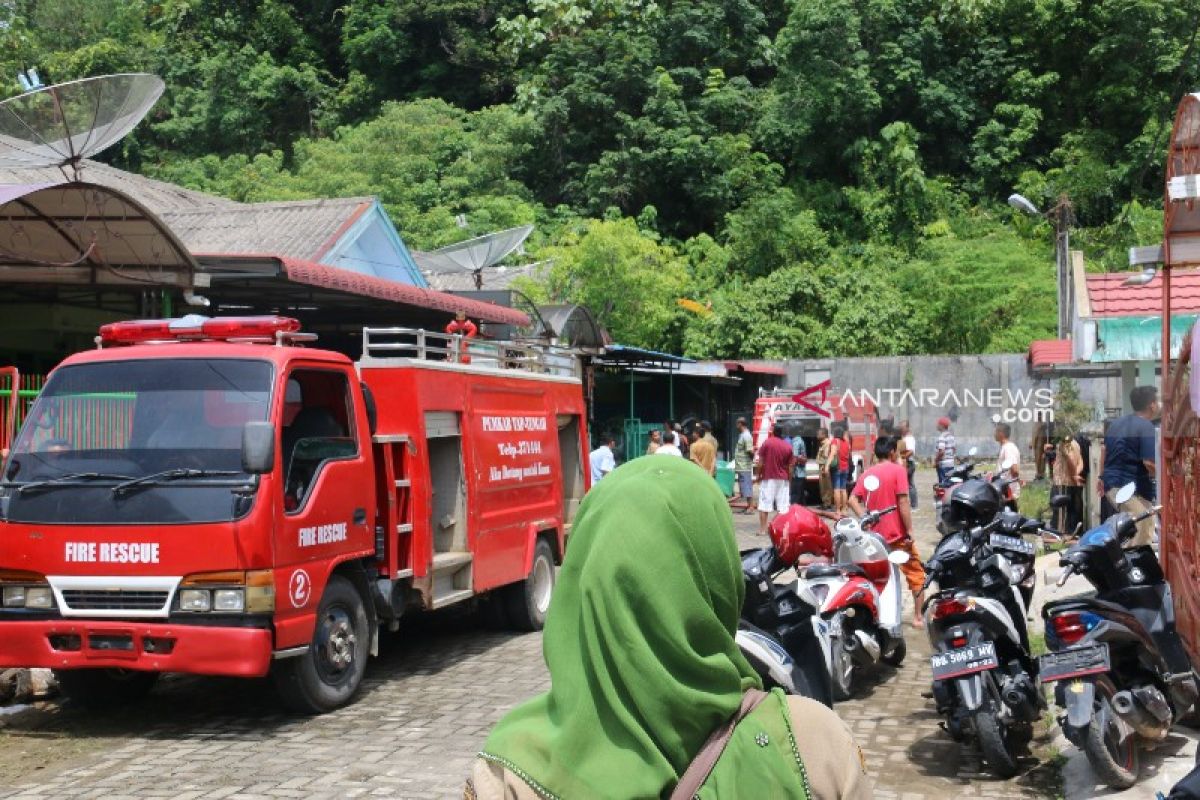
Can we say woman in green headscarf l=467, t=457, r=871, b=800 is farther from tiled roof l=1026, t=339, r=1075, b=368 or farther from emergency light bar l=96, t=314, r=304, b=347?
tiled roof l=1026, t=339, r=1075, b=368

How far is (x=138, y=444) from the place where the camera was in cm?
775

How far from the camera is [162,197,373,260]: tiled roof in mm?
20125

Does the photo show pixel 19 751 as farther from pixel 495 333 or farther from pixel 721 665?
pixel 495 333

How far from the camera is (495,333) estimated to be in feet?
70.7

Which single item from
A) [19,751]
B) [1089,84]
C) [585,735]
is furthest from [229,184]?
[585,735]

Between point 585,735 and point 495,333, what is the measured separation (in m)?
19.9

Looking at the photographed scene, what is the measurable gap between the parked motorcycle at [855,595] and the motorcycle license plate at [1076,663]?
1.88m

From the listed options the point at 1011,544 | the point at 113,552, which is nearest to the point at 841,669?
the point at 1011,544

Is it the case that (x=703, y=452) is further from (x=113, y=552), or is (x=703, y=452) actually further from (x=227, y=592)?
(x=113, y=552)

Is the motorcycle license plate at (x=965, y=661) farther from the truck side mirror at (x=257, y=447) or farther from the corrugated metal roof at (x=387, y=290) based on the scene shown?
the corrugated metal roof at (x=387, y=290)

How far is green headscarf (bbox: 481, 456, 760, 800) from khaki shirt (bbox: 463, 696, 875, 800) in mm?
31

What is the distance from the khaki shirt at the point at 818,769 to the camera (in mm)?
1911

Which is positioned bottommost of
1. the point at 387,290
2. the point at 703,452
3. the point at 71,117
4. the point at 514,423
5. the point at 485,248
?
the point at 703,452

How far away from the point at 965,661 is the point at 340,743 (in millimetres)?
3590
